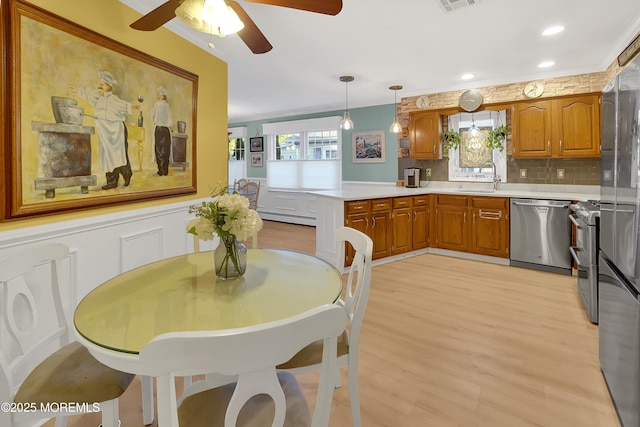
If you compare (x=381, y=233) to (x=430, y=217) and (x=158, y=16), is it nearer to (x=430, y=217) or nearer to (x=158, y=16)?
(x=430, y=217)

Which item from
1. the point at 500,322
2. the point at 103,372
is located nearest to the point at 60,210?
the point at 103,372

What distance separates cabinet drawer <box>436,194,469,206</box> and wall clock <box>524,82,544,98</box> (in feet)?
5.29

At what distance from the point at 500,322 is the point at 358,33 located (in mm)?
2928

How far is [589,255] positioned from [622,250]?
1599mm

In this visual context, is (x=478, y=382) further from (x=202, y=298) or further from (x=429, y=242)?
(x=429, y=242)

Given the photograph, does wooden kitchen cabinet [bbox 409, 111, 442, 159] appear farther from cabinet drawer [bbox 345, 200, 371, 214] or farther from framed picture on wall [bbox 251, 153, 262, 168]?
framed picture on wall [bbox 251, 153, 262, 168]

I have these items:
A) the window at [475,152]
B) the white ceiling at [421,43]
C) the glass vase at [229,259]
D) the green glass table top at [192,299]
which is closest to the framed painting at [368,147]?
the white ceiling at [421,43]

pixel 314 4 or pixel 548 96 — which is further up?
pixel 548 96

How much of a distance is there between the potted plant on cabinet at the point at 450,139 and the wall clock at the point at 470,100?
15.8 inches

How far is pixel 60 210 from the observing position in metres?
2.02

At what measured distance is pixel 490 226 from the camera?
472 cm

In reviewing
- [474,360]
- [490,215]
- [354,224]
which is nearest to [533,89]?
[490,215]

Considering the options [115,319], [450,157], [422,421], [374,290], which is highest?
[450,157]
